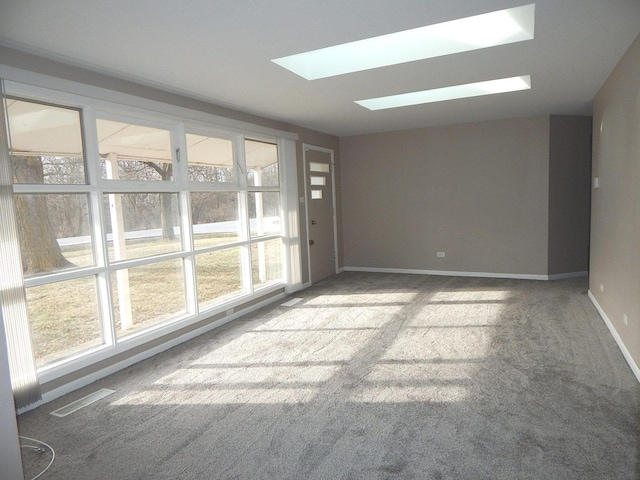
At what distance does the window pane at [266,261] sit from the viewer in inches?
224

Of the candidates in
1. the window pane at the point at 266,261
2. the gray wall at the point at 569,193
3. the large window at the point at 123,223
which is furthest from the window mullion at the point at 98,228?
the gray wall at the point at 569,193

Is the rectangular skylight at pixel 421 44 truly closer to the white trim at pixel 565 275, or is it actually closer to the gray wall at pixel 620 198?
the gray wall at pixel 620 198

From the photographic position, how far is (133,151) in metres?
4.00

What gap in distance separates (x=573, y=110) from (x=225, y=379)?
5751 mm

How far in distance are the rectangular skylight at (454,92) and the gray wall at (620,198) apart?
2.89 ft

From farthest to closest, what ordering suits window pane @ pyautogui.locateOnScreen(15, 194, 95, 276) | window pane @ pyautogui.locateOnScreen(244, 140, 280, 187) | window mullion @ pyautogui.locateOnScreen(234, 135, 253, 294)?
window pane @ pyautogui.locateOnScreen(244, 140, 280, 187)
window mullion @ pyautogui.locateOnScreen(234, 135, 253, 294)
window pane @ pyautogui.locateOnScreen(15, 194, 95, 276)

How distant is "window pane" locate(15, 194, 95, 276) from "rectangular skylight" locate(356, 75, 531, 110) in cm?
320

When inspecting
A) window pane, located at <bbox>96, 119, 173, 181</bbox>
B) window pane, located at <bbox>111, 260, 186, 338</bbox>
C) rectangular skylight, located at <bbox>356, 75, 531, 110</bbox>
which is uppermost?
rectangular skylight, located at <bbox>356, 75, 531, 110</bbox>

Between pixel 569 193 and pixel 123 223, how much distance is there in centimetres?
618

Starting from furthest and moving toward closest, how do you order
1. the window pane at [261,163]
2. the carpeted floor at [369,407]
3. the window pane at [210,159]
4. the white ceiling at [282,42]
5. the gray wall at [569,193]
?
the gray wall at [569,193] < the window pane at [261,163] < the window pane at [210,159] < the white ceiling at [282,42] < the carpeted floor at [369,407]

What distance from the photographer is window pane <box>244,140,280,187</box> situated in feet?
18.5

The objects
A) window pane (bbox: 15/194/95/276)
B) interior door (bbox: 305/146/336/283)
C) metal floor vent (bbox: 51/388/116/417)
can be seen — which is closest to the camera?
metal floor vent (bbox: 51/388/116/417)

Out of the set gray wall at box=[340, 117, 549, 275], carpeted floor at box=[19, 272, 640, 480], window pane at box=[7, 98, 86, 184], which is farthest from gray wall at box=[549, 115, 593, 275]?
window pane at box=[7, 98, 86, 184]

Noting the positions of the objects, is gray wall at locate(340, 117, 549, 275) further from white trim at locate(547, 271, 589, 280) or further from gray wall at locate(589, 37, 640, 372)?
gray wall at locate(589, 37, 640, 372)
